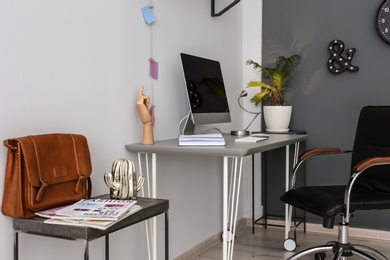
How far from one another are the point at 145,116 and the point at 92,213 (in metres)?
0.87

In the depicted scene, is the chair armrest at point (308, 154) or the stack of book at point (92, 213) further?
the chair armrest at point (308, 154)

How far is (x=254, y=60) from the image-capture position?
13.4 ft

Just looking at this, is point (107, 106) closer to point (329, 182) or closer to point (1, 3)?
point (1, 3)

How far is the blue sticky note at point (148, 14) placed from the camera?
2650 millimetres

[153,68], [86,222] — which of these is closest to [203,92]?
[153,68]

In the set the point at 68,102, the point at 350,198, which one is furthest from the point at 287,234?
the point at 68,102

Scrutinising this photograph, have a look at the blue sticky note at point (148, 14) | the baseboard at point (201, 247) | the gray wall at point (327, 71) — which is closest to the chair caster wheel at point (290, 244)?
the baseboard at point (201, 247)

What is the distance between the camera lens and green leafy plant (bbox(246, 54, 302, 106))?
148 inches

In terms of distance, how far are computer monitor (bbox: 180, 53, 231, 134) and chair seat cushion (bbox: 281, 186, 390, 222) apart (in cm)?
69

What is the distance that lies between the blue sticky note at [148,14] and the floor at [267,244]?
1552 mm

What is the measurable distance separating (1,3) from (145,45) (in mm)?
1008

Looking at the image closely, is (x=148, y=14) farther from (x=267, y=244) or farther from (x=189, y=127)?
(x=267, y=244)

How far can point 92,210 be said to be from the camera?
1.75m

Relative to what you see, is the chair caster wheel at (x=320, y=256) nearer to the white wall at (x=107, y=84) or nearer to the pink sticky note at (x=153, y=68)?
the white wall at (x=107, y=84)
